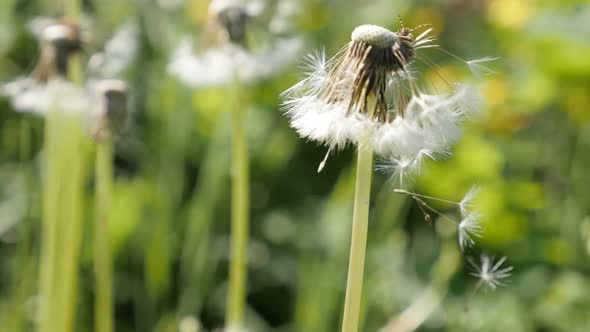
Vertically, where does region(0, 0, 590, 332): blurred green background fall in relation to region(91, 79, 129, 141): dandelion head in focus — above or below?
below

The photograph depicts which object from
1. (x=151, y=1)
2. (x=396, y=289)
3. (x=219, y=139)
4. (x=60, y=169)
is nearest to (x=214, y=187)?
(x=219, y=139)

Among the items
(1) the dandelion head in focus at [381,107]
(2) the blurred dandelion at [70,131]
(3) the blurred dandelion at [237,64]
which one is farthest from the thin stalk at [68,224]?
(1) the dandelion head in focus at [381,107]

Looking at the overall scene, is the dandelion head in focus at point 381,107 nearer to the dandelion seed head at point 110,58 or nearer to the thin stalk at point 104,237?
the thin stalk at point 104,237

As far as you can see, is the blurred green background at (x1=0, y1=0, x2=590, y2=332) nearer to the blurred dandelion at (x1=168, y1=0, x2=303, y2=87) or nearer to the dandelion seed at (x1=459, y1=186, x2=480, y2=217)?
the blurred dandelion at (x1=168, y1=0, x2=303, y2=87)

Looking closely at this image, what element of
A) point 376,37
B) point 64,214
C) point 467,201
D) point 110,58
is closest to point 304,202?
point 110,58

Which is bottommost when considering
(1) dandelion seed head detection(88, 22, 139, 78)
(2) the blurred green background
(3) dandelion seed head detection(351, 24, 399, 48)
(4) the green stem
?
(2) the blurred green background

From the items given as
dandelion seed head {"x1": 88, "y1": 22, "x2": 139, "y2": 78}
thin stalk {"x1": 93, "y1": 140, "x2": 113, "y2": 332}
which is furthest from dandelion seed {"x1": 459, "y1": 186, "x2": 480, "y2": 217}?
dandelion seed head {"x1": 88, "y1": 22, "x2": 139, "y2": 78}

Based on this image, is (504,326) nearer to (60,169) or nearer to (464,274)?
(464,274)
